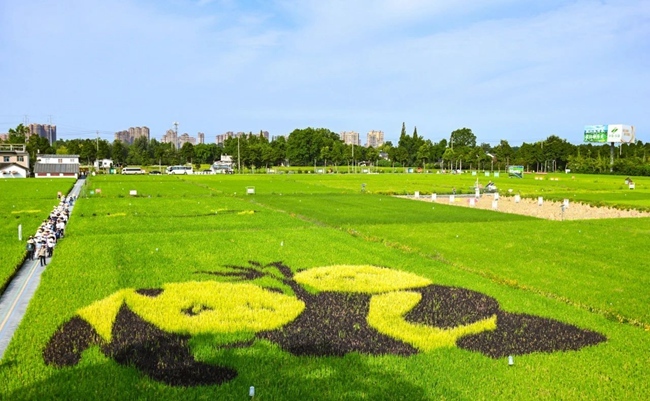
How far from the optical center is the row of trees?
446 feet

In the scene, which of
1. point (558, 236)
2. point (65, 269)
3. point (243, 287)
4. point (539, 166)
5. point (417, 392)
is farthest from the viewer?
point (539, 166)

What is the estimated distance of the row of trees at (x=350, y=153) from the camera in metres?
136

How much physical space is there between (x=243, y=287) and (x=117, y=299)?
3.21 m

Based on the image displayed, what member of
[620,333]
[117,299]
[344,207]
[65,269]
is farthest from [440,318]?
[344,207]

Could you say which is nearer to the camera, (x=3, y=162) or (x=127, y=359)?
(x=127, y=359)

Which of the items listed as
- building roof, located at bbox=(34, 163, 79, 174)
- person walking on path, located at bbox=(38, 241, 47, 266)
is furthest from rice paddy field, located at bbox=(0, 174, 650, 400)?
building roof, located at bbox=(34, 163, 79, 174)

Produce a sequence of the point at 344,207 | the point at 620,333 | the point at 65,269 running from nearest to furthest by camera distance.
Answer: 1. the point at 620,333
2. the point at 65,269
3. the point at 344,207

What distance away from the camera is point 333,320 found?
11.8 m

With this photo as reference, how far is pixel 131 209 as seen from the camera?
124 feet

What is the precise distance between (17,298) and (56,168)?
9886 centimetres

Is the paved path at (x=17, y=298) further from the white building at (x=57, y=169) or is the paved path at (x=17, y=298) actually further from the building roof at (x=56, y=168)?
the building roof at (x=56, y=168)

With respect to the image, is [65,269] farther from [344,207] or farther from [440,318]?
[344,207]

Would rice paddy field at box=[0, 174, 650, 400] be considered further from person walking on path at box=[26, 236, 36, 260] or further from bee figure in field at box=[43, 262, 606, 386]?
person walking on path at box=[26, 236, 36, 260]

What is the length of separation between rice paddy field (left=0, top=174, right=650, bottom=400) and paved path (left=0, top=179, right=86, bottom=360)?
0.93ft
